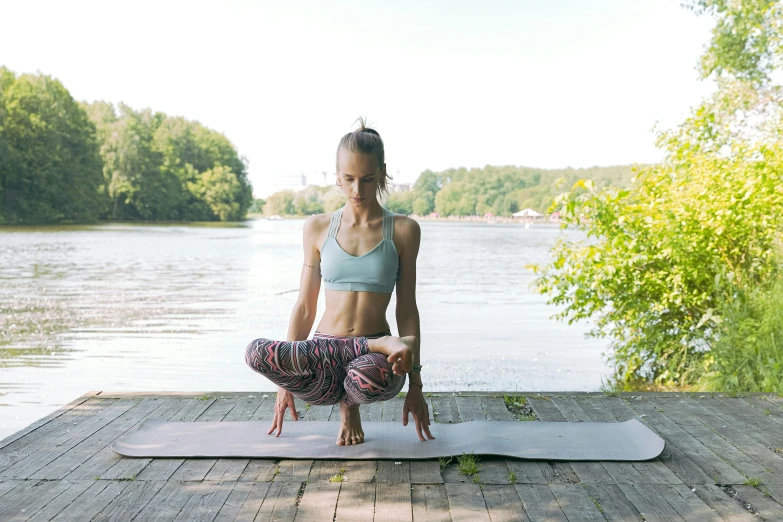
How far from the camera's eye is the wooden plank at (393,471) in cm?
287

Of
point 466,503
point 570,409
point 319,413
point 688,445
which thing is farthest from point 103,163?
point 466,503

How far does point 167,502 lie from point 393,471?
2.77ft

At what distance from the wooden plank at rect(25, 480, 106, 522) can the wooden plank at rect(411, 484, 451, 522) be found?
45.0 inches

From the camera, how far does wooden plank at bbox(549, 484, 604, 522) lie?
8.31 feet

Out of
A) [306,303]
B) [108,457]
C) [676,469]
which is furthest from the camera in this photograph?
[306,303]

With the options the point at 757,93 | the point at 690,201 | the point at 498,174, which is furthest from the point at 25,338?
the point at 498,174

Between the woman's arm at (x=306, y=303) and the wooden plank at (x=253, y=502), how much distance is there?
48cm

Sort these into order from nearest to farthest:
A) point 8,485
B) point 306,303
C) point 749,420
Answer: point 8,485 → point 306,303 → point 749,420

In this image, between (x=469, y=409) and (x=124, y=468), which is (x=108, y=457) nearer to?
(x=124, y=468)

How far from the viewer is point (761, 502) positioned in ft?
8.79

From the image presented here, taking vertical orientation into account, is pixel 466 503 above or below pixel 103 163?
below

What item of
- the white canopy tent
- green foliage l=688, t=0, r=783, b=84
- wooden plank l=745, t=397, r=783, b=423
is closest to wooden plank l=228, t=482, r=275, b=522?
wooden plank l=745, t=397, r=783, b=423

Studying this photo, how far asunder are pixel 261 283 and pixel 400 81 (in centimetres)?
4889

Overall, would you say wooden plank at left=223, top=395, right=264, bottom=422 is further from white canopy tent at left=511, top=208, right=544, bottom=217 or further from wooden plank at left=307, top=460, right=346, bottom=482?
white canopy tent at left=511, top=208, right=544, bottom=217
